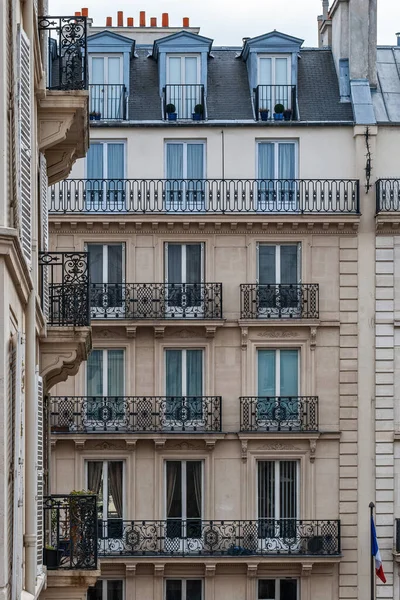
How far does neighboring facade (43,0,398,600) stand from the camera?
45.0 meters

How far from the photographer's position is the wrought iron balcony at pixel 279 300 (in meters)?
45.8

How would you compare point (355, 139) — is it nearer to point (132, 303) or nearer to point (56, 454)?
point (132, 303)

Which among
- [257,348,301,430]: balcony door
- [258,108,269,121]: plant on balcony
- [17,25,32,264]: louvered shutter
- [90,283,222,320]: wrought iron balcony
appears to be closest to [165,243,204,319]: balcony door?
[90,283,222,320]: wrought iron balcony

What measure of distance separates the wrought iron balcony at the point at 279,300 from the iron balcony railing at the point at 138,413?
2.72m

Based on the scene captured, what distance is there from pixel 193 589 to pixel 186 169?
11.8m

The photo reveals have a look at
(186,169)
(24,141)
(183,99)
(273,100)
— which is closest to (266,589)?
(186,169)

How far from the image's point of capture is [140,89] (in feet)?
157

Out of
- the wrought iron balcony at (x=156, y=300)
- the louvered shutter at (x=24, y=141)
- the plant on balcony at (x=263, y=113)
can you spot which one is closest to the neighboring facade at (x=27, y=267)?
the louvered shutter at (x=24, y=141)

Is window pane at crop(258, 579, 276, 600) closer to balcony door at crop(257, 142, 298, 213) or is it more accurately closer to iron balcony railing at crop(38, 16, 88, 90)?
balcony door at crop(257, 142, 298, 213)

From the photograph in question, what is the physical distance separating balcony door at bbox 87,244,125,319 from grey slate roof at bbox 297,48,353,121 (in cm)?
666

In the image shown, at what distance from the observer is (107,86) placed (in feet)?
155

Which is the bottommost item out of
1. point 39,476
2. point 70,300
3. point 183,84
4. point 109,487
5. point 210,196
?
point 109,487

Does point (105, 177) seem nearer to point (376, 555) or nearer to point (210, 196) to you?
point (210, 196)

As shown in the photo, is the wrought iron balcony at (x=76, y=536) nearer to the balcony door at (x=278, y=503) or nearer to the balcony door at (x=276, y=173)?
the balcony door at (x=278, y=503)
